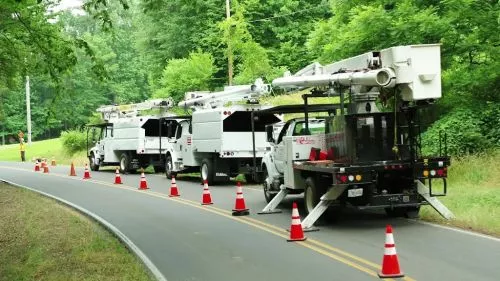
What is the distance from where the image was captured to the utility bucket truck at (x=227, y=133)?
22000 mm

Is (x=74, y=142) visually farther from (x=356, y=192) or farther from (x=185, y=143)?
(x=356, y=192)

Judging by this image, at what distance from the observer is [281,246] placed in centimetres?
1038

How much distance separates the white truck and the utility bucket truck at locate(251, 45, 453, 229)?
15549 millimetres

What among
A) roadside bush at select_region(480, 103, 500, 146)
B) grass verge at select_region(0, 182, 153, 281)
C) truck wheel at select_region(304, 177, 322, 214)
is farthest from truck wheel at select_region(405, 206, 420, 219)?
roadside bush at select_region(480, 103, 500, 146)

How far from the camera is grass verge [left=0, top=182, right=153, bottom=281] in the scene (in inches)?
339

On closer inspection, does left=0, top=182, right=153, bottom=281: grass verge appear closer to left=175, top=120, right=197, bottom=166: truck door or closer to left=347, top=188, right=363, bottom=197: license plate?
left=347, top=188, right=363, bottom=197: license plate

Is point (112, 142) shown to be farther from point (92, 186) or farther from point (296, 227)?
point (296, 227)

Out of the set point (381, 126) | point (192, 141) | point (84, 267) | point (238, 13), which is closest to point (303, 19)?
point (238, 13)

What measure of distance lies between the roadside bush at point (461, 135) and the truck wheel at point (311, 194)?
744 centimetres

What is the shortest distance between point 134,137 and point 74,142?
23.4 metres

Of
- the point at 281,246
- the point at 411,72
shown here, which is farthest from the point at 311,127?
the point at 281,246

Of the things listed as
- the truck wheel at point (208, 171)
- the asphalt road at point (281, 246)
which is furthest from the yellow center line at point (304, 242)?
the truck wheel at point (208, 171)

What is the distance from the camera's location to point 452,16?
18750 mm

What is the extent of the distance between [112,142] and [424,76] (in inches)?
923
